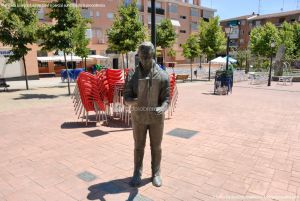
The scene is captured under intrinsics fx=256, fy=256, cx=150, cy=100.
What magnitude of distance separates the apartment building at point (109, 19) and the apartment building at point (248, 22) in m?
12.3

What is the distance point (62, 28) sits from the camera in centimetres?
1252

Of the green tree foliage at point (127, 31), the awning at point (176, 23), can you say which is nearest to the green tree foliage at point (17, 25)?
the green tree foliage at point (127, 31)

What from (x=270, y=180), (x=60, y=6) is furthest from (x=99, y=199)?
(x=60, y=6)

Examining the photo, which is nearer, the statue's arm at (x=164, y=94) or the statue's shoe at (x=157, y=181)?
the statue's arm at (x=164, y=94)

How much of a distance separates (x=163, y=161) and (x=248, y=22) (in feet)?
218

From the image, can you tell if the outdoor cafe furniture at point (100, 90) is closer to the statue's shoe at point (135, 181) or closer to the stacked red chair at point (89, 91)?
the stacked red chair at point (89, 91)

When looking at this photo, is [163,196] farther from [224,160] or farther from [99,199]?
[224,160]

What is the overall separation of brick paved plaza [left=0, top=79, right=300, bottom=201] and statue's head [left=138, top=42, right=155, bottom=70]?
70.6 inches

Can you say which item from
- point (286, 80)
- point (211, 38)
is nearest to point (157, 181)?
point (286, 80)

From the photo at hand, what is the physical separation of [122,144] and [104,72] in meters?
2.53

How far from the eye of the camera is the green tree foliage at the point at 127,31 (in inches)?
609

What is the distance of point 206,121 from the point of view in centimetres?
748

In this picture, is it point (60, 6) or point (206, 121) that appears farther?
point (60, 6)

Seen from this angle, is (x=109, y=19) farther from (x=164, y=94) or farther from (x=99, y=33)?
(x=164, y=94)
